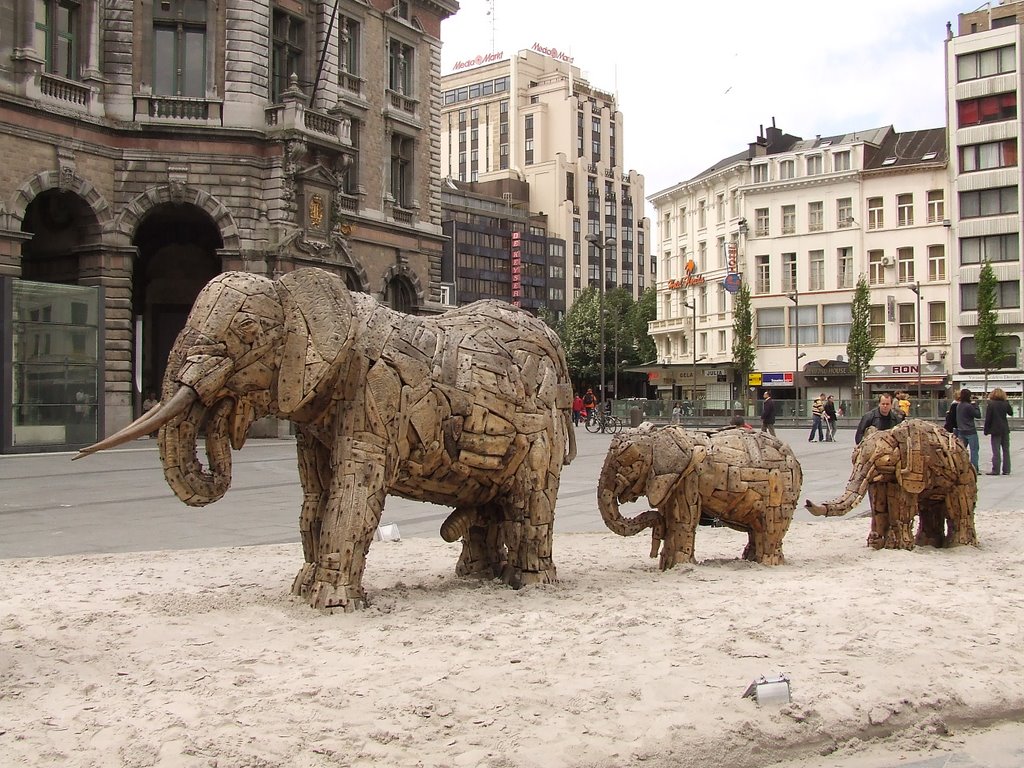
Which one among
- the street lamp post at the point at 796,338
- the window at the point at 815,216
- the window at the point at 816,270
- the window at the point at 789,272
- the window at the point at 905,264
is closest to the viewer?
the window at the point at 905,264

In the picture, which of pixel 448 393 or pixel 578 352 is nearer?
pixel 448 393

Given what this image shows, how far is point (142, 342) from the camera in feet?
90.3

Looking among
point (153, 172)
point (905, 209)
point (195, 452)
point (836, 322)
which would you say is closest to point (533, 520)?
point (195, 452)

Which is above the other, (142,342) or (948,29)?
(948,29)

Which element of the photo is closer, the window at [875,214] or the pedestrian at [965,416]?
the pedestrian at [965,416]

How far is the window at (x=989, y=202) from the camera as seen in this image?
46500mm

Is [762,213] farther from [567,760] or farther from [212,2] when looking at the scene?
[567,760]

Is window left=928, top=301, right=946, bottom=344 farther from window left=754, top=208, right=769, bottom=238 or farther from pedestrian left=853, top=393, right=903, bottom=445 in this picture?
pedestrian left=853, top=393, right=903, bottom=445

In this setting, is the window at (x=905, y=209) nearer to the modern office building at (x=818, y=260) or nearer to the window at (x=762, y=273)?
the modern office building at (x=818, y=260)

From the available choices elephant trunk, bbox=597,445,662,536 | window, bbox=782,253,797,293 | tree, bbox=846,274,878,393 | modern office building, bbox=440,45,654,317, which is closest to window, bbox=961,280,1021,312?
tree, bbox=846,274,878,393

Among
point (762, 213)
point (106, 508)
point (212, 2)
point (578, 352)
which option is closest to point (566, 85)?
point (578, 352)

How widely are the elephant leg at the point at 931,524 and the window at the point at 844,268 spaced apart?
45.7m

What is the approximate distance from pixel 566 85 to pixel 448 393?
3782 inches

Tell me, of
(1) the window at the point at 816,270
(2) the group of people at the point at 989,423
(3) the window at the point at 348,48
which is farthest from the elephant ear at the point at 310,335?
(1) the window at the point at 816,270
